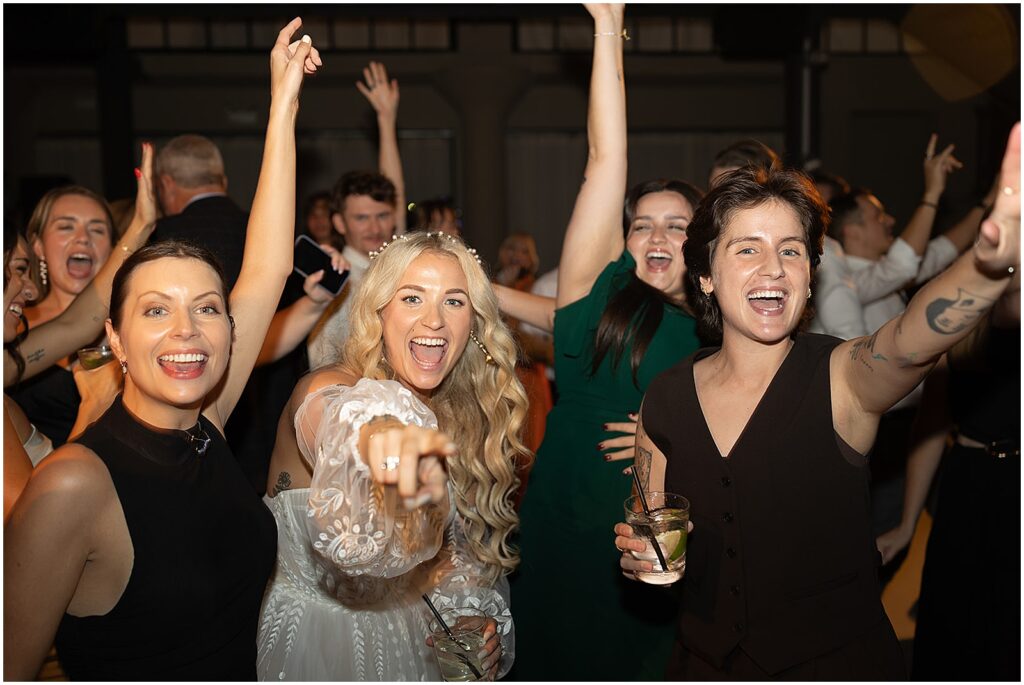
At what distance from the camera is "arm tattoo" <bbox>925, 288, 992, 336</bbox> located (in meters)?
1.50

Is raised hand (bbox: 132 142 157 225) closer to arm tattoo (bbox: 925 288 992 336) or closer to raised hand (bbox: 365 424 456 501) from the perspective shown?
raised hand (bbox: 365 424 456 501)

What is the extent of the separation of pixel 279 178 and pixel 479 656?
1166 millimetres

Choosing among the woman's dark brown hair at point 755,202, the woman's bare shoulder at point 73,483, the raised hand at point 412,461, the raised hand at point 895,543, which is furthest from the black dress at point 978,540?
the woman's bare shoulder at point 73,483

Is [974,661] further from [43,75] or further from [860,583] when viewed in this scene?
[43,75]

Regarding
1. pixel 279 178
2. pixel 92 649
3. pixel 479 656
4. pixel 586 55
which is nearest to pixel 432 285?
pixel 279 178

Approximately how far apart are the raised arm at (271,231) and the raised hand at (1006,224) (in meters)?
1.44

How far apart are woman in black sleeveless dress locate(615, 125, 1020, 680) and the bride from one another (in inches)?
19.2

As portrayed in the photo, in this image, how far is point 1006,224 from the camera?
1411 millimetres

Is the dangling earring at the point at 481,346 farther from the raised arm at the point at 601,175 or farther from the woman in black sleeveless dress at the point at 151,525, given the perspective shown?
the woman in black sleeveless dress at the point at 151,525

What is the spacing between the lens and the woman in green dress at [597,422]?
2.47 metres

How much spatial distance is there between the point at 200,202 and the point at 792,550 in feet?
9.05

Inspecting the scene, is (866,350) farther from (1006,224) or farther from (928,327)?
(1006,224)

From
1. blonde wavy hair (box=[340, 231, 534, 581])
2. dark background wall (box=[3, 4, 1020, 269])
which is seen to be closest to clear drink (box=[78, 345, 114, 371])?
blonde wavy hair (box=[340, 231, 534, 581])

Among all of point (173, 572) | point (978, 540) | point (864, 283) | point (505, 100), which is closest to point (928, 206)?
point (864, 283)
